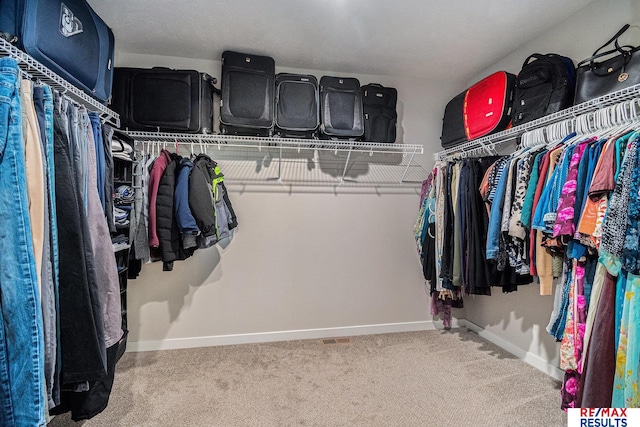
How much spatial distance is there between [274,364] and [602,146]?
2280 mm

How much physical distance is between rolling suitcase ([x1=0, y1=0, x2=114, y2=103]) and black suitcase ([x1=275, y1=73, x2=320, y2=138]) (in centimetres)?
109

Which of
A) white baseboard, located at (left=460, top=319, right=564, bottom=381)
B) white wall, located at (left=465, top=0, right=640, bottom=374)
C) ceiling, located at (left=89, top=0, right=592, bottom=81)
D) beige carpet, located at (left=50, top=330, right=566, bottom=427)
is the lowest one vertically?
beige carpet, located at (left=50, top=330, right=566, bottom=427)

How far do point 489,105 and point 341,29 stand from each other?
3.97ft

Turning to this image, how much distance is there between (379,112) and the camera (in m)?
2.44

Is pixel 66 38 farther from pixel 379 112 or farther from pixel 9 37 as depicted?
pixel 379 112

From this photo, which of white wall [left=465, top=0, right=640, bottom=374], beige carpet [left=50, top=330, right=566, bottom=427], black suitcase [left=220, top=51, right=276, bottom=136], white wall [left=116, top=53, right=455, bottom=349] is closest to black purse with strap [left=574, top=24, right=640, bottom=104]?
white wall [left=465, top=0, right=640, bottom=374]

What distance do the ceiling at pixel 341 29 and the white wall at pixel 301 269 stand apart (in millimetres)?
241

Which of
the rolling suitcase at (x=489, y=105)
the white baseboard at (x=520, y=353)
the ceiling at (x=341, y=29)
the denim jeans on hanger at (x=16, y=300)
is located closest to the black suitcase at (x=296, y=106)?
the ceiling at (x=341, y=29)

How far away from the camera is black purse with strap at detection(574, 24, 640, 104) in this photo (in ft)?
4.36

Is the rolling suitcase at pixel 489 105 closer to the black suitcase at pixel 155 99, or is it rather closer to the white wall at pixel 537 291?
the white wall at pixel 537 291

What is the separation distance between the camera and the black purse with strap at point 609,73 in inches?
52.3

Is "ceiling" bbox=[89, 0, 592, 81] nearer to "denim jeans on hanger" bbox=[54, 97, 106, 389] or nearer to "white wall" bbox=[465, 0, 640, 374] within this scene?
"white wall" bbox=[465, 0, 640, 374]

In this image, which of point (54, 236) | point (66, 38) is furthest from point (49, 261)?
point (66, 38)

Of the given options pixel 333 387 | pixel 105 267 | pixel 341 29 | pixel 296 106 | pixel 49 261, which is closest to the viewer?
pixel 49 261
